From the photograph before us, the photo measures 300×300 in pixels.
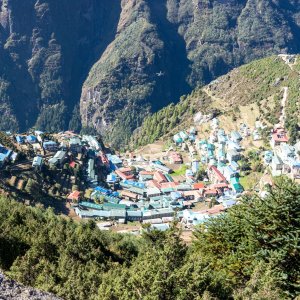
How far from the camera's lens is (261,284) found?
55.3ft

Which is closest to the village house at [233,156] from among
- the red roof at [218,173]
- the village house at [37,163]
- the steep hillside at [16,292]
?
the red roof at [218,173]

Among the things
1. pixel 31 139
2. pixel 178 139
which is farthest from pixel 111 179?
pixel 178 139

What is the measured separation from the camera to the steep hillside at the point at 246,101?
10019 cm

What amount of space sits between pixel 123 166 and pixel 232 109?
35.9m

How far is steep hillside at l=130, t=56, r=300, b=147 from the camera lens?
100m

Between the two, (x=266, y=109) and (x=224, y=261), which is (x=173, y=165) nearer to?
(x=266, y=109)

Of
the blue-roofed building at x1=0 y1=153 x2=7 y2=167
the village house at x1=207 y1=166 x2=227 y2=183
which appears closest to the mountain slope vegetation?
the blue-roofed building at x1=0 y1=153 x2=7 y2=167

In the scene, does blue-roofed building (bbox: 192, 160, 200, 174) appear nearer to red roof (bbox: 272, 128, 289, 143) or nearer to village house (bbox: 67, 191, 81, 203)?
red roof (bbox: 272, 128, 289, 143)

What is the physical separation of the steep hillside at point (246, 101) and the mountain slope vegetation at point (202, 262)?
229 feet

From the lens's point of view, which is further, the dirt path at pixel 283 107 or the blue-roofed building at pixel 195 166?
the dirt path at pixel 283 107

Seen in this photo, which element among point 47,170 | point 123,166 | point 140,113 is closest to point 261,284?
point 47,170

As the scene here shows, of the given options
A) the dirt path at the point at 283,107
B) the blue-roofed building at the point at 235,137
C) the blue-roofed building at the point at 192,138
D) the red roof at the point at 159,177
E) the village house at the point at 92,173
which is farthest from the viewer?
the blue-roofed building at the point at 192,138

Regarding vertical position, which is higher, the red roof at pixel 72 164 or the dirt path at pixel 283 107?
the dirt path at pixel 283 107

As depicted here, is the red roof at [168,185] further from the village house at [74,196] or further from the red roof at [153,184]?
the village house at [74,196]
